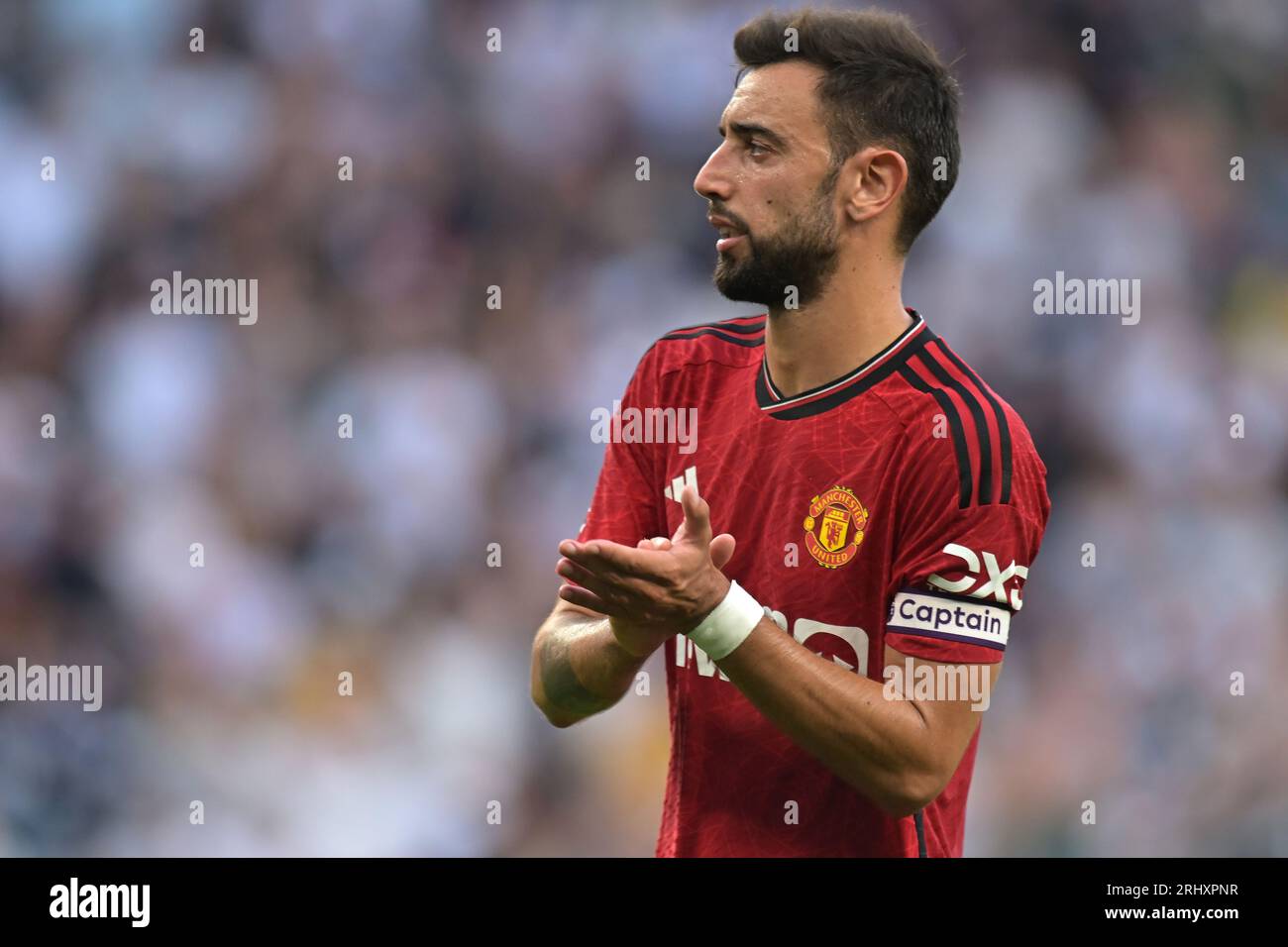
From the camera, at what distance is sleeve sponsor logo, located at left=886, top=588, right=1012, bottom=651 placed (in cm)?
277

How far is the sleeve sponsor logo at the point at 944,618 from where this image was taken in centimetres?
277

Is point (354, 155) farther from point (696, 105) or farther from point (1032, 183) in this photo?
point (1032, 183)

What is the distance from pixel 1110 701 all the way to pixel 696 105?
3.37 m

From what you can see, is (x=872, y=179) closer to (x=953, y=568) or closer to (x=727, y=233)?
(x=727, y=233)

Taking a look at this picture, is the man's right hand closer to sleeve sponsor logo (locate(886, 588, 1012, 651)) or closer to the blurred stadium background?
sleeve sponsor logo (locate(886, 588, 1012, 651))

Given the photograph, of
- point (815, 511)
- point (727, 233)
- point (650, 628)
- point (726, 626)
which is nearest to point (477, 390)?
point (727, 233)

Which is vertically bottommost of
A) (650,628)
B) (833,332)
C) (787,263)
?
(650,628)

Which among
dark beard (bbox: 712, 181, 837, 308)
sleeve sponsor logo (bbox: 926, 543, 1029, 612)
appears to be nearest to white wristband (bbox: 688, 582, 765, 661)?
sleeve sponsor logo (bbox: 926, 543, 1029, 612)

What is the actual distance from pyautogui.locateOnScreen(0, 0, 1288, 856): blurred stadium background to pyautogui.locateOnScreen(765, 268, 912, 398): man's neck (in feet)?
10.7

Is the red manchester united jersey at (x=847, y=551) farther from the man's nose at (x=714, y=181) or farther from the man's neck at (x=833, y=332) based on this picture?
the man's nose at (x=714, y=181)

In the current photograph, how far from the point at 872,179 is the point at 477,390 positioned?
385 cm

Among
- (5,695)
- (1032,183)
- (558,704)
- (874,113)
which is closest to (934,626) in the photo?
(558,704)

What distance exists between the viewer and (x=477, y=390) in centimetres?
679

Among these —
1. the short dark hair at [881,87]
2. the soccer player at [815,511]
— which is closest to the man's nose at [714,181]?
the soccer player at [815,511]
